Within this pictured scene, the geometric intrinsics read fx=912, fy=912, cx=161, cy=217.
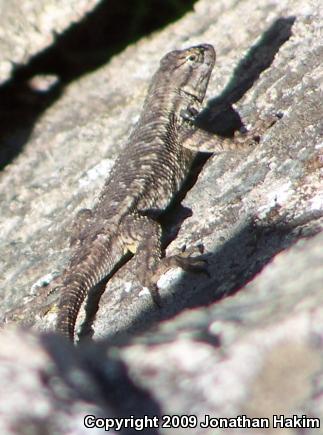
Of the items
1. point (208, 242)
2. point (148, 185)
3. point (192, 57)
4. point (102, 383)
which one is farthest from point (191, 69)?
point (102, 383)

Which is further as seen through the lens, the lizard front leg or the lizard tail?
the lizard front leg

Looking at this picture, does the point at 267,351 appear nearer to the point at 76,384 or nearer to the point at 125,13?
the point at 76,384

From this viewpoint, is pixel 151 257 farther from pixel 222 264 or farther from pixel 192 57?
pixel 192 57

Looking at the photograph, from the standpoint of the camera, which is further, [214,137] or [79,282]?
[214,137]

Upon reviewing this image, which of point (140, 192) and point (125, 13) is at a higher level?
point (125, 13)

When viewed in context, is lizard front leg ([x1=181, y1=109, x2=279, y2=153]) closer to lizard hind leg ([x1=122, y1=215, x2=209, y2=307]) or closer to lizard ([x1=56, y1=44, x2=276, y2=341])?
lizard ([x1=56, y1=44, x2=276, y2=341])

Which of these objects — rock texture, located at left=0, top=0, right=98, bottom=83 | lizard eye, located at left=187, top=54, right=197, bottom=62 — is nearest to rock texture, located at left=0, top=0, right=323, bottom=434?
lizard eye, located at left=187, top=54, right=197, bottom=62

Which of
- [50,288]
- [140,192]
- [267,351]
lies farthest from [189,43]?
[267,351]
